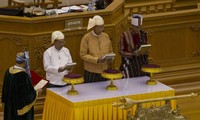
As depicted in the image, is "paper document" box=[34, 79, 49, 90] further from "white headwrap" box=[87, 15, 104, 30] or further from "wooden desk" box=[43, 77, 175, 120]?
"white headwrap" box=[87, 15, 104, 30]

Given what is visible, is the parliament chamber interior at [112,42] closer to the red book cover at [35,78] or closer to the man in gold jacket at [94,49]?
the red book cover at [35,78]

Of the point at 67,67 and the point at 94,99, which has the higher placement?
the point at 67,67

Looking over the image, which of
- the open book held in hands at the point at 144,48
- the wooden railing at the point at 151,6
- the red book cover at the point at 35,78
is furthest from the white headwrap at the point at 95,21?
the wooden railing at the point at 151,6

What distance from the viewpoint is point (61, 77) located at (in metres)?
12.1

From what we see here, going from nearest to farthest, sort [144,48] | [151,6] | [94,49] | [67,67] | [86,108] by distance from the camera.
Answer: [86,108] < [67,67] < [144,48] < [94,49] < [151,6]

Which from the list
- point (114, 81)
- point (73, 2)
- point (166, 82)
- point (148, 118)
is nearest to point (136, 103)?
point (148, 118)

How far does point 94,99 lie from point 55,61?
45.9 inches

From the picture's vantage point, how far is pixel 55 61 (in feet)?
39.7

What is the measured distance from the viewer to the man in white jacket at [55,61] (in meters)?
12.0

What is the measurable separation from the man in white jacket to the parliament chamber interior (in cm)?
36

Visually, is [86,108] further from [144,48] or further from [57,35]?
[144,48]

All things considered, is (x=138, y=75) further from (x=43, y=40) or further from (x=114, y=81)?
(x=43, y=40)

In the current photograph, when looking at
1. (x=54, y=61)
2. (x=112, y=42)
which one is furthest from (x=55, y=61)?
(x=112, y=42)

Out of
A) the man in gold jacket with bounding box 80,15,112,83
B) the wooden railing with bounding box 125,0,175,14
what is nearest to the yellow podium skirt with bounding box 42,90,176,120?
the man in gold jacket with bounding box 80,15,112,83
